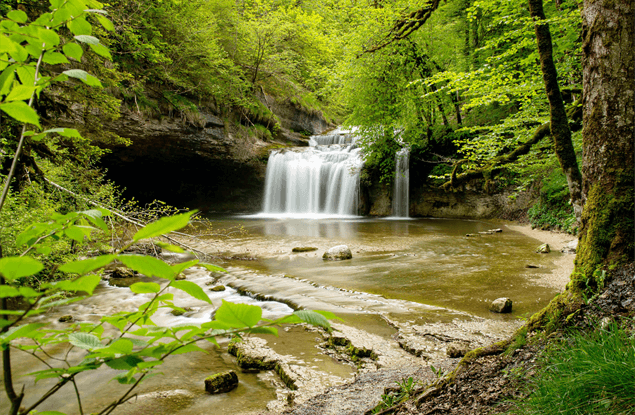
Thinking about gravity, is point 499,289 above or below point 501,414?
below

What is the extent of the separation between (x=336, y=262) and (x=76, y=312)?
17.5 feet

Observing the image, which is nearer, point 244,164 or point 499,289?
point 499,289

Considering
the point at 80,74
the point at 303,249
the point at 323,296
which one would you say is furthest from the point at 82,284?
the point at 303,249

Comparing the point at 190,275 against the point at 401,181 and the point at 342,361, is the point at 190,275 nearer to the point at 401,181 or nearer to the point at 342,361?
the point at 342,361

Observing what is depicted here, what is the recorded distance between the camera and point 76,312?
238 inches

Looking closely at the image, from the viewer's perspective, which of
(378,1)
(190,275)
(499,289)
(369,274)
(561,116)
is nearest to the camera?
(561,116)

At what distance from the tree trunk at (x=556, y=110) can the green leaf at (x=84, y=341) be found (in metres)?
4.35

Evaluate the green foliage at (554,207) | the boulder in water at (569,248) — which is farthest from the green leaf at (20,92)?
the green foliage at (554,207)

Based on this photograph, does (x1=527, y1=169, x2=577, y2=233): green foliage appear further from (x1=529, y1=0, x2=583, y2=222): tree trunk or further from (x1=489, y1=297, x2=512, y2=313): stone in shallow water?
(x1=529, y1=0, x2=583, y2=222): tree trunk

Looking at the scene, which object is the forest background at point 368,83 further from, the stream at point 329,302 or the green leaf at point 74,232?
the green leaf at point 74,232

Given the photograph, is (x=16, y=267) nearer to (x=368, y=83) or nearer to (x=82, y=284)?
(x=82, y=284)

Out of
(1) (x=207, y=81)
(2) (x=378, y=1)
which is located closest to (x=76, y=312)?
(1) (x=207, y=81)

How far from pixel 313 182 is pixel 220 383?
18.7 metres

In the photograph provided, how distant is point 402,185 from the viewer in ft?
64.3
